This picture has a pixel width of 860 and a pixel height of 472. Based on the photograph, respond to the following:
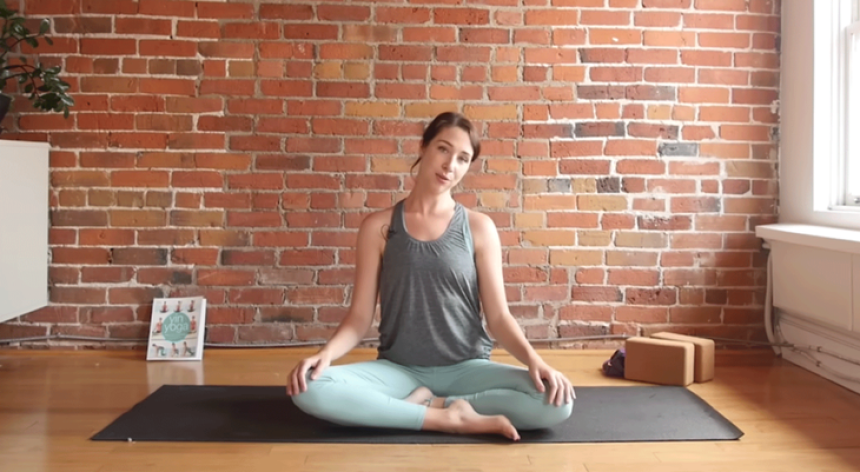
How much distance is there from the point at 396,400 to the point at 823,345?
1.92 m

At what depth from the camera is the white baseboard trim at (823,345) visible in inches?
117

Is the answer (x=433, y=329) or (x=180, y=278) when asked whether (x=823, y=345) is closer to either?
(x=433, y=329)

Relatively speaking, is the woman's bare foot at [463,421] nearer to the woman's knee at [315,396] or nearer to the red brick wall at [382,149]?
the woman's knee at [315,396]

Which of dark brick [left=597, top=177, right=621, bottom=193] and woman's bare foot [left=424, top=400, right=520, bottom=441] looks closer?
woman's bare foot [left=424, top=400, right=520, bottom=441]

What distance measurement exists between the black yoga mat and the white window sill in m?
0.78

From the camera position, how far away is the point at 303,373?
2.24 m

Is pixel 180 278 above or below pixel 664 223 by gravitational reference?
below

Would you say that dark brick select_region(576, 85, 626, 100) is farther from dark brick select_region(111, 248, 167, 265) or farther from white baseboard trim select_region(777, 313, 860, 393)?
dark brick select_region(111, 248, 167, 265)

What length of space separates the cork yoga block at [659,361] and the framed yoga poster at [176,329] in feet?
6.05

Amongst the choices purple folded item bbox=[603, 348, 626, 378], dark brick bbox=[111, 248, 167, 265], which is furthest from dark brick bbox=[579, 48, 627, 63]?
dark brick bbox=[111, 248, 167, 265]

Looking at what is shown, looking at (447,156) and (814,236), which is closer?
(447,156)

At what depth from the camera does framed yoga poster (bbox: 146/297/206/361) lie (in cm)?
340

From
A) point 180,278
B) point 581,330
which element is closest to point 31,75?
point 180,278

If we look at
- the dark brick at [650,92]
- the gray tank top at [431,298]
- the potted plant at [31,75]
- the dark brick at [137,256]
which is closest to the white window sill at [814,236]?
the dark brick at [650,92]
